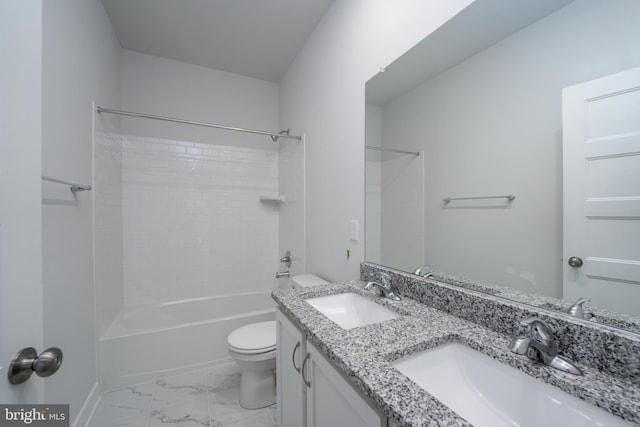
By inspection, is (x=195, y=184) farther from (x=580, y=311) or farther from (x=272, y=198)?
(x=580, y=311)

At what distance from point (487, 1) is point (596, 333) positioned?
1.09m

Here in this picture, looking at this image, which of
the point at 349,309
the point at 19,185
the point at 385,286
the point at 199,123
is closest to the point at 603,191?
the point at 385,286

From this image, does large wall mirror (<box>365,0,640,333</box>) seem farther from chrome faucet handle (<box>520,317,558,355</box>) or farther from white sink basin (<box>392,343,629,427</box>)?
white sink basin (<box>392,343,629,427</box>)

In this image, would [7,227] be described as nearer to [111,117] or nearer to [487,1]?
[487,1]

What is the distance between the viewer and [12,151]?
1.61ft

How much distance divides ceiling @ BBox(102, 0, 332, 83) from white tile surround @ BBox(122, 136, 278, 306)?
33.0 inches

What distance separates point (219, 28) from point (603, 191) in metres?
2.51

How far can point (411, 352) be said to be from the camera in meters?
0.71

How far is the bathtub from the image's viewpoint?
1.77m

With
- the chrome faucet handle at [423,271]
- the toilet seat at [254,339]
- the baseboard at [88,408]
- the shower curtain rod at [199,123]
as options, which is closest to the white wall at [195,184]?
the shower curtain rod at [199,123]

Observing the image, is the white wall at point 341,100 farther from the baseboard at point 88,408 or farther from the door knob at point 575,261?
the baseboard at point 88,408

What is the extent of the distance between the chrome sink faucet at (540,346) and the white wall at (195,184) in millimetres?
2506

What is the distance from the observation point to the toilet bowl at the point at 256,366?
Answer: 5.16 feet

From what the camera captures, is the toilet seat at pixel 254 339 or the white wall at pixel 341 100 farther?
the toilet seat at pixel 254 339
